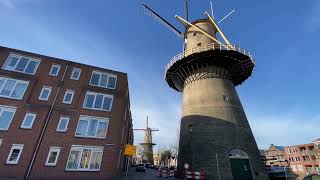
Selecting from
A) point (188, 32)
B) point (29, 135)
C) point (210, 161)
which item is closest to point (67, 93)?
point (29, 135)

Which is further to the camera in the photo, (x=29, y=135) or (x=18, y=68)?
(x=18, y=68)

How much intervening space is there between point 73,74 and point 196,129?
17050 millimetres

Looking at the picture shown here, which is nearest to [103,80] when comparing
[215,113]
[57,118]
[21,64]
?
[57,118]

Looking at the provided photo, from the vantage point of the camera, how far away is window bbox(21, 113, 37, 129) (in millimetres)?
19763

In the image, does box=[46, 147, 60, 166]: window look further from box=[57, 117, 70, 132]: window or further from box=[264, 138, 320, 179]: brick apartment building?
box=[264, 138, 320, 179]: brick apartment building

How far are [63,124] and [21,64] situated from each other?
371 inches

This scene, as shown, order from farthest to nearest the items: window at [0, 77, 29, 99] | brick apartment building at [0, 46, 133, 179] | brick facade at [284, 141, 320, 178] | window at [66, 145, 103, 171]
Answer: brick facade at [284, 141, 320, 178]
window at [0, 77, 29, 99]
window at [66, 145, 103, 171]
brick apartment building at [0, 46, 133, 179]

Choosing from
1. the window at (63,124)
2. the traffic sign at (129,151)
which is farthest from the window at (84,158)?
the traffic sign at (129,151)

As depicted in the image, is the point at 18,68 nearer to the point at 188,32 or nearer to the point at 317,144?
the point at 188,32

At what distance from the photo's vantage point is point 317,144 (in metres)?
64.9

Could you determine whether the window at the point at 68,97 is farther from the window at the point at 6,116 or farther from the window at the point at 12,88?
the window at the point at 6,116

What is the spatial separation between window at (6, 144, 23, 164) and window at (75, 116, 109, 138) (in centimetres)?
511

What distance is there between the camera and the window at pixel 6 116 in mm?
19312

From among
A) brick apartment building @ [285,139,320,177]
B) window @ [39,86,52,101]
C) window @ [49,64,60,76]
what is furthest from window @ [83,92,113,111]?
brick apartment building @ [285,139,320,177]
